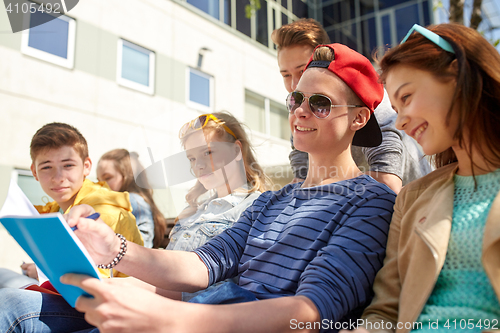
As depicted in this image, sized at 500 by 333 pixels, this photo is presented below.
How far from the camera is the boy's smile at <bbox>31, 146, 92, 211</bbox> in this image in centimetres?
260

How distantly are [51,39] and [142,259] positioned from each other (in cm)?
686

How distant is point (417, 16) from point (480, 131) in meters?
12.2

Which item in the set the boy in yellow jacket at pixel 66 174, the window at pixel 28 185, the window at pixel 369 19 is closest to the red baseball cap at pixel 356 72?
the boy in yellow jacket at pixel 66 174

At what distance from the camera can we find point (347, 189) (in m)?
1.46

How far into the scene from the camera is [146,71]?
857 cm

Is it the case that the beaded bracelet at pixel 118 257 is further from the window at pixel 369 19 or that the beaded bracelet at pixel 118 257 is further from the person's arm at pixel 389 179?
the window at pixel 369 19

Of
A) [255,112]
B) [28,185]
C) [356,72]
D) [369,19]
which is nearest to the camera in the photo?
[356,72]

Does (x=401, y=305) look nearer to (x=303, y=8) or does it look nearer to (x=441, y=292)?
(x=441, y=292)

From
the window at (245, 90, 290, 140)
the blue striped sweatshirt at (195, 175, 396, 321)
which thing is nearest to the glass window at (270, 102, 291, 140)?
the window at (245, 90, 290, 140)

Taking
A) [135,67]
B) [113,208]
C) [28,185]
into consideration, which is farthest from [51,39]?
[113,208]

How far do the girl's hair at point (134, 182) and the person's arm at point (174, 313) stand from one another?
7.19 feet

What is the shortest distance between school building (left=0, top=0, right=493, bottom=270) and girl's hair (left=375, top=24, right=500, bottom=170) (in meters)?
1.82

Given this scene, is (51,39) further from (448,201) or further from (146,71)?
(448,201)

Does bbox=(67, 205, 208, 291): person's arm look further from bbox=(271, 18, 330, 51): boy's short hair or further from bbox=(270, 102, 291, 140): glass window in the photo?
bbox=(270, 102, 291, 140): glass window
